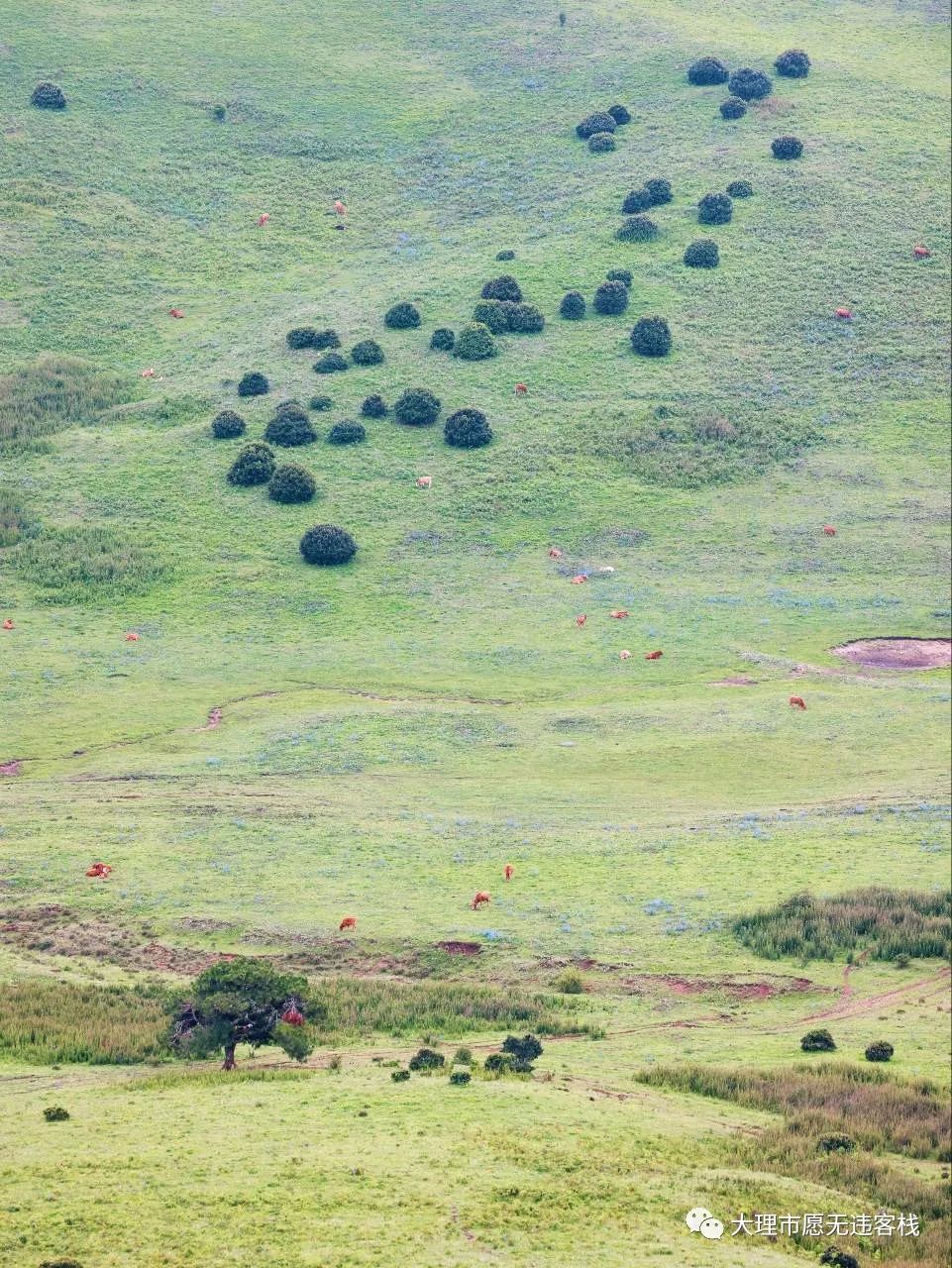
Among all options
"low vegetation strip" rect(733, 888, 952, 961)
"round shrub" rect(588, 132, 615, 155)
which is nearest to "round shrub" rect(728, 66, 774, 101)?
"round shrub" rect(588, 132, 615, 155)

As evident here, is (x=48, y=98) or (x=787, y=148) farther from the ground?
(x=48, y=98)

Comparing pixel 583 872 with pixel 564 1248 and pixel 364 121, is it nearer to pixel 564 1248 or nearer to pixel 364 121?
pixel 564 1248

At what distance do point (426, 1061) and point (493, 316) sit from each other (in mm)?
67123

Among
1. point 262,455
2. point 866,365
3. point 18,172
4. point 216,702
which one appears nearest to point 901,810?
point 216,702

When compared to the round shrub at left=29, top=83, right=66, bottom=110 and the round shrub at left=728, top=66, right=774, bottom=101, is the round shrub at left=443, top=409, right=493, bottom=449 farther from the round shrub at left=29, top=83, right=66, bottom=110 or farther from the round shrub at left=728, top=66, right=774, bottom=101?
the round shrub at left=728, top=66, right=774, bottom=101

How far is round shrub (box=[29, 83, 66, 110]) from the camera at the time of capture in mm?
122375

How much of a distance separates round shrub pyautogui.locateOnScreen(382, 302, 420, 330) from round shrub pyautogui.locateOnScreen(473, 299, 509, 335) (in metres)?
3.52

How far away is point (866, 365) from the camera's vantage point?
10538cm

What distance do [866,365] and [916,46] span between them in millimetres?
47446

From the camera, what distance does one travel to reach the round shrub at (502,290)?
106 meters

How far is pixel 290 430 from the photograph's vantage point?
9388cm

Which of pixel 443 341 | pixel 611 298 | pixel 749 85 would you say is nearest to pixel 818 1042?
pixel 443 341

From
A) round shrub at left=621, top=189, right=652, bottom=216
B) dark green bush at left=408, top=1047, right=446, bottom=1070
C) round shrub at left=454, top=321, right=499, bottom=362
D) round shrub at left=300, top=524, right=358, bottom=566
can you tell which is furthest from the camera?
round shrub at left=621, top=189, right=652, bottom=216

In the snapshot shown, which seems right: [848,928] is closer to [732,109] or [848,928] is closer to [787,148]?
[787,148]
